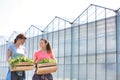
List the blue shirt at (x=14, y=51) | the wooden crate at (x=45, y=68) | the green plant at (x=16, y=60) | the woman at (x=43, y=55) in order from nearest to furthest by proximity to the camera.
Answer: the green plant at (x=16, y=60) < the wooden crate at (x=45, y=68) < the blue shirt at (x=14, y=51) < the woman at (x=43, y=55)

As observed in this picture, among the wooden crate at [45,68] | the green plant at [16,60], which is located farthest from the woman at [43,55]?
the green plant at [16,60]

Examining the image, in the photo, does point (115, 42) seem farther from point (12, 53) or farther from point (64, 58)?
point (12, 53)

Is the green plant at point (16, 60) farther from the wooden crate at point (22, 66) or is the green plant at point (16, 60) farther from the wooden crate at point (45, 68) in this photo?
the wooden crate at point (45, 68)

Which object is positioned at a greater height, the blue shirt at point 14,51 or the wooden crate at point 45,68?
the blue shirt at point 14,51

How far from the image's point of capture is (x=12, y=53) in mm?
5508

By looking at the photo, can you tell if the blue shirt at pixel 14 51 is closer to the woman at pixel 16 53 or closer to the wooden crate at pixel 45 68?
the woman at pixel 16 53

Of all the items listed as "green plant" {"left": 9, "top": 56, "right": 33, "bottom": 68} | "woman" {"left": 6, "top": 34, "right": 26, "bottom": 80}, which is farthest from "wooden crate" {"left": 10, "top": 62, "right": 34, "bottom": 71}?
"woman" {"left": 6, "top": 34, "right": 26, "bottom": 80}

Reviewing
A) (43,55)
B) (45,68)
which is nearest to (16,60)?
(45,68)

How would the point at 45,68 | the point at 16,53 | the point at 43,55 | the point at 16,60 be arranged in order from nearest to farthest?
the point at 16,60
the point at 45,68
the point at 16,53
the point at 43,55

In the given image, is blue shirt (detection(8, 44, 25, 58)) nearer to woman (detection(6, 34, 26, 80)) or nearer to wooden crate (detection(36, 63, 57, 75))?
woman (detection(6, 34, 26, 80))

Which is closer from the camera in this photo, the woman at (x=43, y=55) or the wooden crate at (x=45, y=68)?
the wooden crate at (x=45, y=68)

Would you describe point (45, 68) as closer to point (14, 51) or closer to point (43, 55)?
point (43, 55)

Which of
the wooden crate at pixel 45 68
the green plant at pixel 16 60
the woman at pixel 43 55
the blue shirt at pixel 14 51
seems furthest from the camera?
the woman at pixel 43 55

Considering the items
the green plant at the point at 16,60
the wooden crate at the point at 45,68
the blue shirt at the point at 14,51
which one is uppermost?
the blue shirt at the point at 14,51
